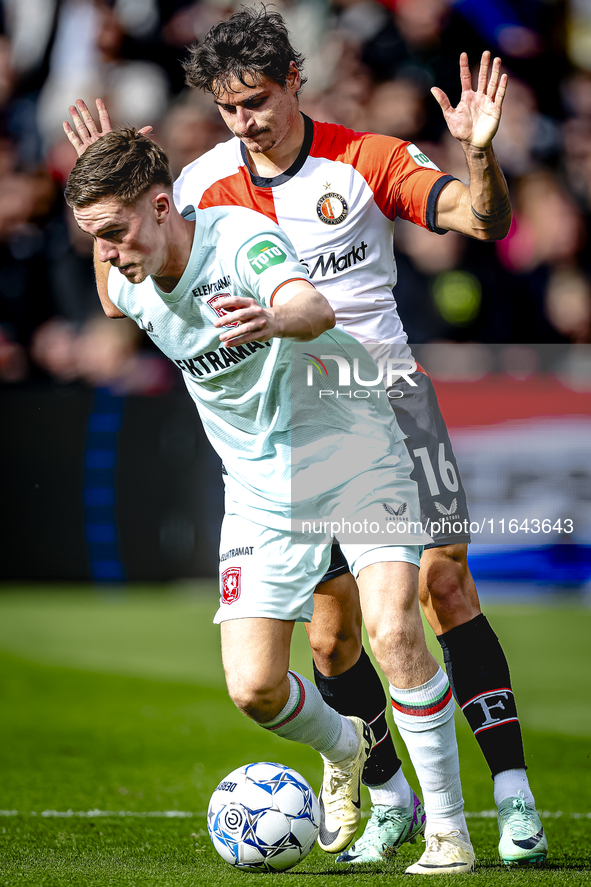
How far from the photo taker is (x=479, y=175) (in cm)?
361

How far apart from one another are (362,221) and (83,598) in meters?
7.19

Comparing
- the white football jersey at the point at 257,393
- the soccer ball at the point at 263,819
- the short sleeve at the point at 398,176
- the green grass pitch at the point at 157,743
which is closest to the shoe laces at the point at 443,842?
the green grass pitch at the point at 157,743

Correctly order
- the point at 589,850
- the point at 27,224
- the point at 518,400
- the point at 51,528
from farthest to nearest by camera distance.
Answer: the point at 27,224 < the point at 51,528 < the point at 518,400 < the point at 589,850

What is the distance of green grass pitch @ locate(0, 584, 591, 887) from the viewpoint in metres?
3.60

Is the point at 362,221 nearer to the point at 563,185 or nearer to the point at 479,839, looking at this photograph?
the point at 479,839

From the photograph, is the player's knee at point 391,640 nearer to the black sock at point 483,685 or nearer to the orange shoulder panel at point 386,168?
the black sock at point 483,685

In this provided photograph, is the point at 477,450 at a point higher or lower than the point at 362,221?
lower

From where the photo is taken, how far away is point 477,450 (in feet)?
25.1

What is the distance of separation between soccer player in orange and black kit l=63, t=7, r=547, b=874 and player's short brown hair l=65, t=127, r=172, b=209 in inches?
22.7

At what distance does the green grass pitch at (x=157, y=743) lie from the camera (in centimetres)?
360

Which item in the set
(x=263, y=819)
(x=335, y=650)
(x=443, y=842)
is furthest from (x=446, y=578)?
(x=263, y=819)

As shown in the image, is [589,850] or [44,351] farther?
[44,351]

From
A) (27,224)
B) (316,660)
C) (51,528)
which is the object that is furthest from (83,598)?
(316,660)

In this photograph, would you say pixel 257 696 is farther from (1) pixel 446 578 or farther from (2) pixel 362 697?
(1) pixel 446 578
